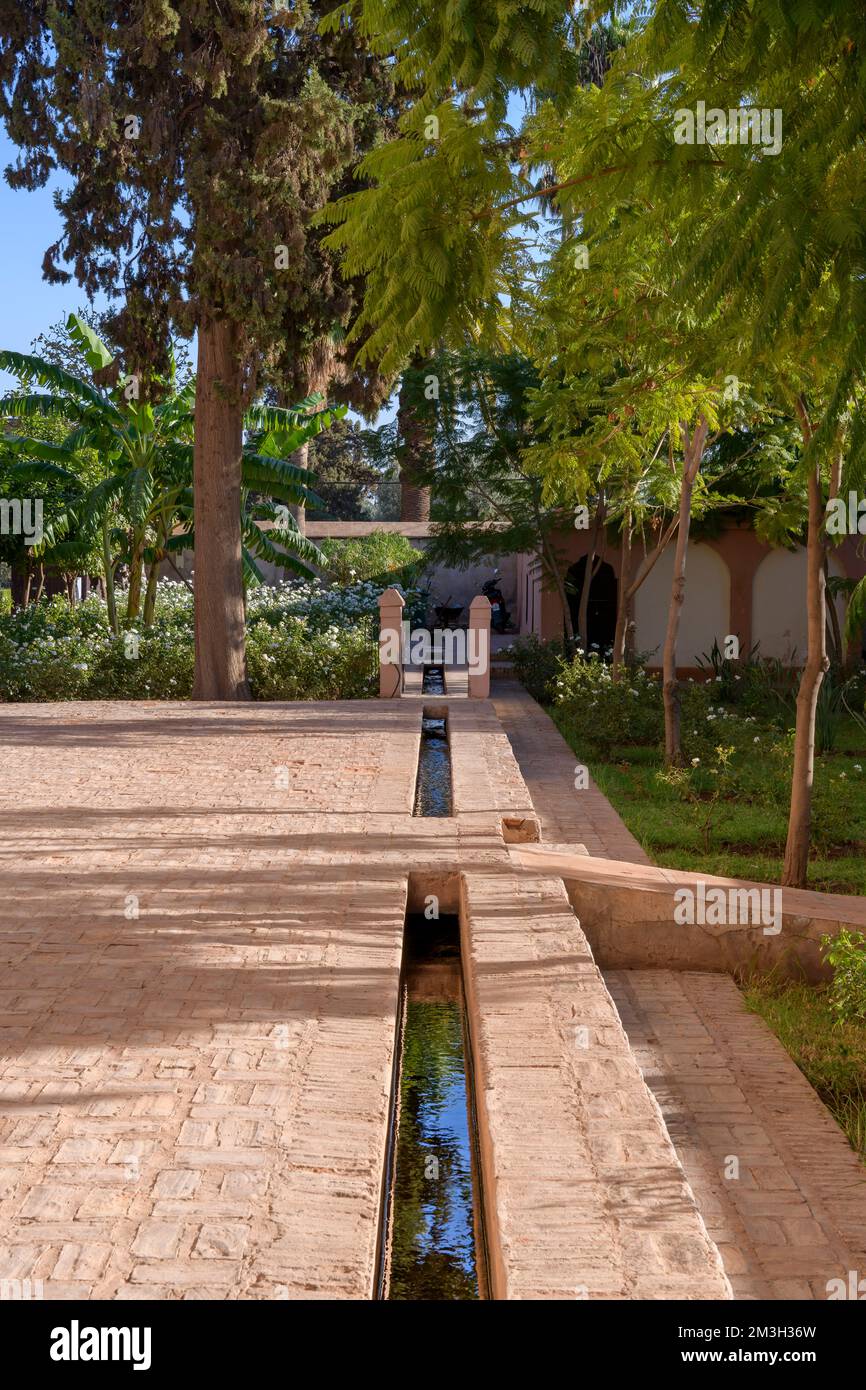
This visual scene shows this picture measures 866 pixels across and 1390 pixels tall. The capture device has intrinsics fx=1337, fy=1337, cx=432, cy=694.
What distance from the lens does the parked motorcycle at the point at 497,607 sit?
33.9 m

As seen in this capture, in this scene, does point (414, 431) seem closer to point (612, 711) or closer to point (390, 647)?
point (390, 647)

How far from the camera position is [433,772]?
43.7ft

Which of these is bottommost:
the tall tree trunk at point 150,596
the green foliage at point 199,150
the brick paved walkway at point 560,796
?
the brick paved walkway at point 560,796

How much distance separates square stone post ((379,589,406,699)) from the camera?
1958 cm

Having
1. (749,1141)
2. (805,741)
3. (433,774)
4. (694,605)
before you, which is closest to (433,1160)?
(749,1141)

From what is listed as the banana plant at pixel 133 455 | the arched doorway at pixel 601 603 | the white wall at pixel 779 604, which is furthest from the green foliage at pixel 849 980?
the arched doorway at pixel 601 603

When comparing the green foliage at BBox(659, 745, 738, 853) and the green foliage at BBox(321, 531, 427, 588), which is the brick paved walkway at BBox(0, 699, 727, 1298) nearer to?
the green foliage at BBox(659, 745, 738, 853)

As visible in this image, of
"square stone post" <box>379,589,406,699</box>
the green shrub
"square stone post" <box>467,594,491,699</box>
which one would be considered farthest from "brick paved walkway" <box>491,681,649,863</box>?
the green shrub

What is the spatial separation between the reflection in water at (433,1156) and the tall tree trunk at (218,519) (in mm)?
12617

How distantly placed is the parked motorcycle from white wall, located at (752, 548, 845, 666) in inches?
348

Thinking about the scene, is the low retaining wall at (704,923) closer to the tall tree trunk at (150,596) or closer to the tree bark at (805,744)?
the tree bark at (805,744)

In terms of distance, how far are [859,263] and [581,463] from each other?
8424 mm

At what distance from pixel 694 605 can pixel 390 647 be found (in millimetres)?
9068
